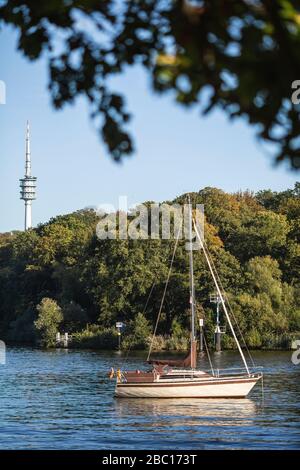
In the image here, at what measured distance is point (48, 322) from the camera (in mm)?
79188

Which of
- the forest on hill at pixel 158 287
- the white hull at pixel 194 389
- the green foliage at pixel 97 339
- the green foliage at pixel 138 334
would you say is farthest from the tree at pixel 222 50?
the green foliage at pixel 97 339

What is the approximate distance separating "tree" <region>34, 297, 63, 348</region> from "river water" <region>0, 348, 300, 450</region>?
24784mm

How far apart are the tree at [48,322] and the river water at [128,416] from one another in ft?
81.3

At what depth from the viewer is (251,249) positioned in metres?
82.1

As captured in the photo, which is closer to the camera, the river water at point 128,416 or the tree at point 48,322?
the river water at point 128,416

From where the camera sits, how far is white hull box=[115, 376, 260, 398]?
132 ft

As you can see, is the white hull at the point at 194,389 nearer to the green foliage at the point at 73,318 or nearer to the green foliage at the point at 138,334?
the green foliage at the point at 138,334

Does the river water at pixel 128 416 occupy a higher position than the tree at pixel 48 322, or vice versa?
the tree at pixel 48 322

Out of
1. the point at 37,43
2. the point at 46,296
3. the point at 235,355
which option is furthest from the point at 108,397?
the point at 46,296

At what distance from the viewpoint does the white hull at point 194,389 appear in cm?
4038

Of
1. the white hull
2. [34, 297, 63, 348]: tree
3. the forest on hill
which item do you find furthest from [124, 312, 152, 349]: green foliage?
the white hull

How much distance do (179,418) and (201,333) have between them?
119 feet

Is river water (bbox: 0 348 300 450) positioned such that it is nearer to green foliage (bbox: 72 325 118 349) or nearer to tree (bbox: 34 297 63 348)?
green foliage (bbox: 72 325 118 349)

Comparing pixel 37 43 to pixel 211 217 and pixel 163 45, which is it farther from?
pixel 211 217
